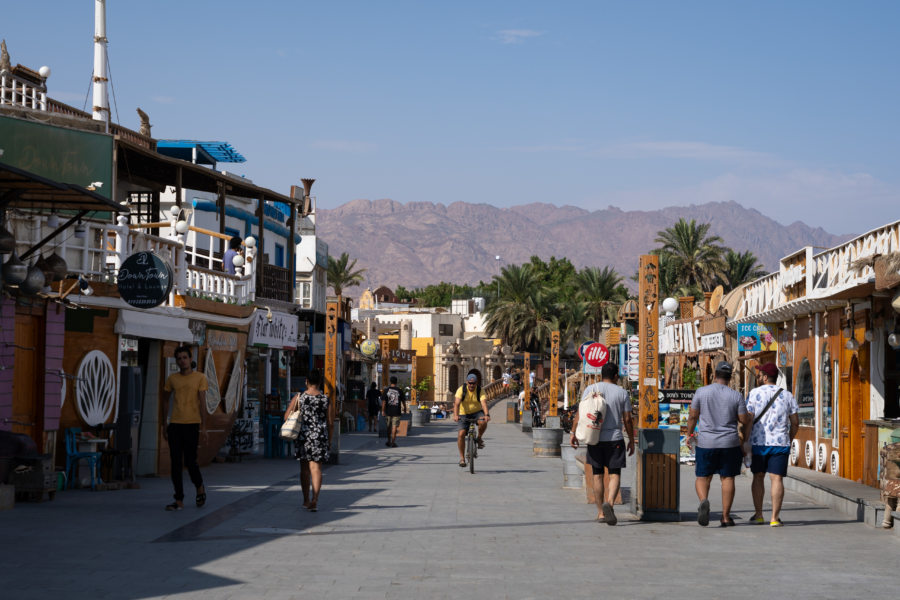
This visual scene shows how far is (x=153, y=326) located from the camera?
57.1 feet

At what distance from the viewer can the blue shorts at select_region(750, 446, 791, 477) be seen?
40.2 feet

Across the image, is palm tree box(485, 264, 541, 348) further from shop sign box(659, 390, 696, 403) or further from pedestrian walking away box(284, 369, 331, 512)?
pedestrian walking away box(284, 369, 331, 512)

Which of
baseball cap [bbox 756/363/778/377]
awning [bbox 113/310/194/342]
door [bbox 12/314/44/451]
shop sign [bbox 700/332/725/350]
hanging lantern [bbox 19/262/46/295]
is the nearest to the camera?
baseball cap [bbox 756/363/778/377]

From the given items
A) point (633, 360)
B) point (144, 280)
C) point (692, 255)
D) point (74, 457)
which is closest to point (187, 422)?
point (74, 457)

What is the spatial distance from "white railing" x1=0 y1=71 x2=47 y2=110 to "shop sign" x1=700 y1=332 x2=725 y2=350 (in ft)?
53.2

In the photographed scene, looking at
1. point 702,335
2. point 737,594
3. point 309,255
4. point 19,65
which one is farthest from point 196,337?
point 309,255

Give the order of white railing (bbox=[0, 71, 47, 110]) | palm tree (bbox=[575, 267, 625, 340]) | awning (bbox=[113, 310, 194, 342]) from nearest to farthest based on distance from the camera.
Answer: awning (bbox=[113, 310, 194, 342]), white railing (bbox=[0, 71, 47, 110]), palm tree (bbox=[575, 267, 625, 340])

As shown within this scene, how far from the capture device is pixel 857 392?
688 inches

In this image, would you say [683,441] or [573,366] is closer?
[683,441]

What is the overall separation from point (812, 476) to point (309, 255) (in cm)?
3646

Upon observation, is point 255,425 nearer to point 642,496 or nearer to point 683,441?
point 683,441

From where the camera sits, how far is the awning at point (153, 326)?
1650 cm

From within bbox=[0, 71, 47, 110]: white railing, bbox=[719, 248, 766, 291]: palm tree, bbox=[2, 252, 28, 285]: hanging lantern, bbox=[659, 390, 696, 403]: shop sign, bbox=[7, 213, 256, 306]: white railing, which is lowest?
bbox=[659, 390, 696, 403]: shop sign

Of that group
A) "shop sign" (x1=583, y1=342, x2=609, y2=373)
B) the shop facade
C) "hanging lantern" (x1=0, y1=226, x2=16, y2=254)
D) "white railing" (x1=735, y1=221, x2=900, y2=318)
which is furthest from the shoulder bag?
"shop sign" (x1=583, y1=342, x2=609, y2=373)
